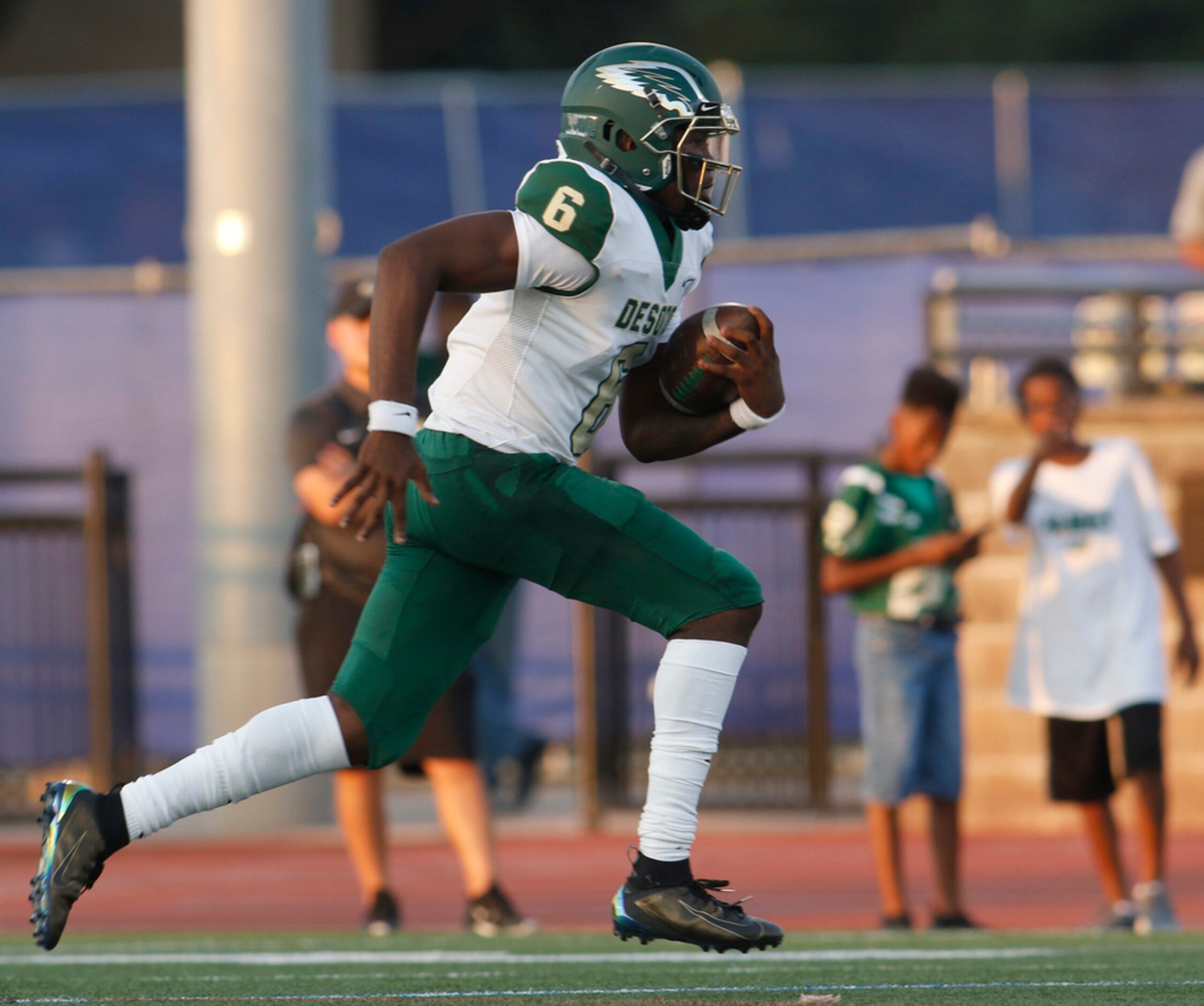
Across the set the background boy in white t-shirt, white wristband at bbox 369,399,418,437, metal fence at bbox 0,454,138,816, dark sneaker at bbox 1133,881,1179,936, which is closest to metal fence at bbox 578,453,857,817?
metal fence at bbox 0,454,138,816

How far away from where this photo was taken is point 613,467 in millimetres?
10117

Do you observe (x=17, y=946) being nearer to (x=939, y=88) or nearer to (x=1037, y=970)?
(x=1037, y=970)

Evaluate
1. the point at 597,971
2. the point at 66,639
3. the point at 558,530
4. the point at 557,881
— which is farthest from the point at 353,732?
the point at 66,639

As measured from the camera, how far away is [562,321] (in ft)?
13.7

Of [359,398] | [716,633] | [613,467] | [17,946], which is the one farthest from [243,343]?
[716,633]

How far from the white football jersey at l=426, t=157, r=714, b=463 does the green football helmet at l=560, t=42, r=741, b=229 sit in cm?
10

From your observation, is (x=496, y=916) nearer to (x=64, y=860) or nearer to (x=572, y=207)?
(x=64, y=860)

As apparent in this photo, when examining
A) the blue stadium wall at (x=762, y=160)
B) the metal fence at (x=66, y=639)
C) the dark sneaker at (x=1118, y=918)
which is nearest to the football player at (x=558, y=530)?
the dark sneaker at (x=1118, y=918)

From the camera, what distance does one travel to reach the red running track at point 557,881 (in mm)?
7516

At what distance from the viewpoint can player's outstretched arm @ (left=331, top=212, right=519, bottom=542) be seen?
3898mm

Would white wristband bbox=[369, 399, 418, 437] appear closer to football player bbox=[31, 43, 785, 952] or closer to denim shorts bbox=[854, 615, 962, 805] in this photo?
football player bbox=[31, 43, 785, 952]

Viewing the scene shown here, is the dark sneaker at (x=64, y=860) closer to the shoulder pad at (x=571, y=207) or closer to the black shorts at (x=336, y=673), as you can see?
the shoulder pad at (x=571, y=207)

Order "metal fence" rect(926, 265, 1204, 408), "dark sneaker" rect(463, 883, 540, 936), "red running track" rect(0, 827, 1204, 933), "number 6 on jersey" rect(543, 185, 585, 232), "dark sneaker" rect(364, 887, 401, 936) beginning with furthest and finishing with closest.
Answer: "metal fence" rect(926, 265, 1204, 408), "red running track" rect(0, 827, 1204, 933), "dark sneaker" rect(364, 887, 401, 936), "dark sneaker" rect(463, 883, 540, 936), "number 6 on jersey" rect(543, 185, 585, 232)

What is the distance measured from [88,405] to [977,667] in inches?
211
